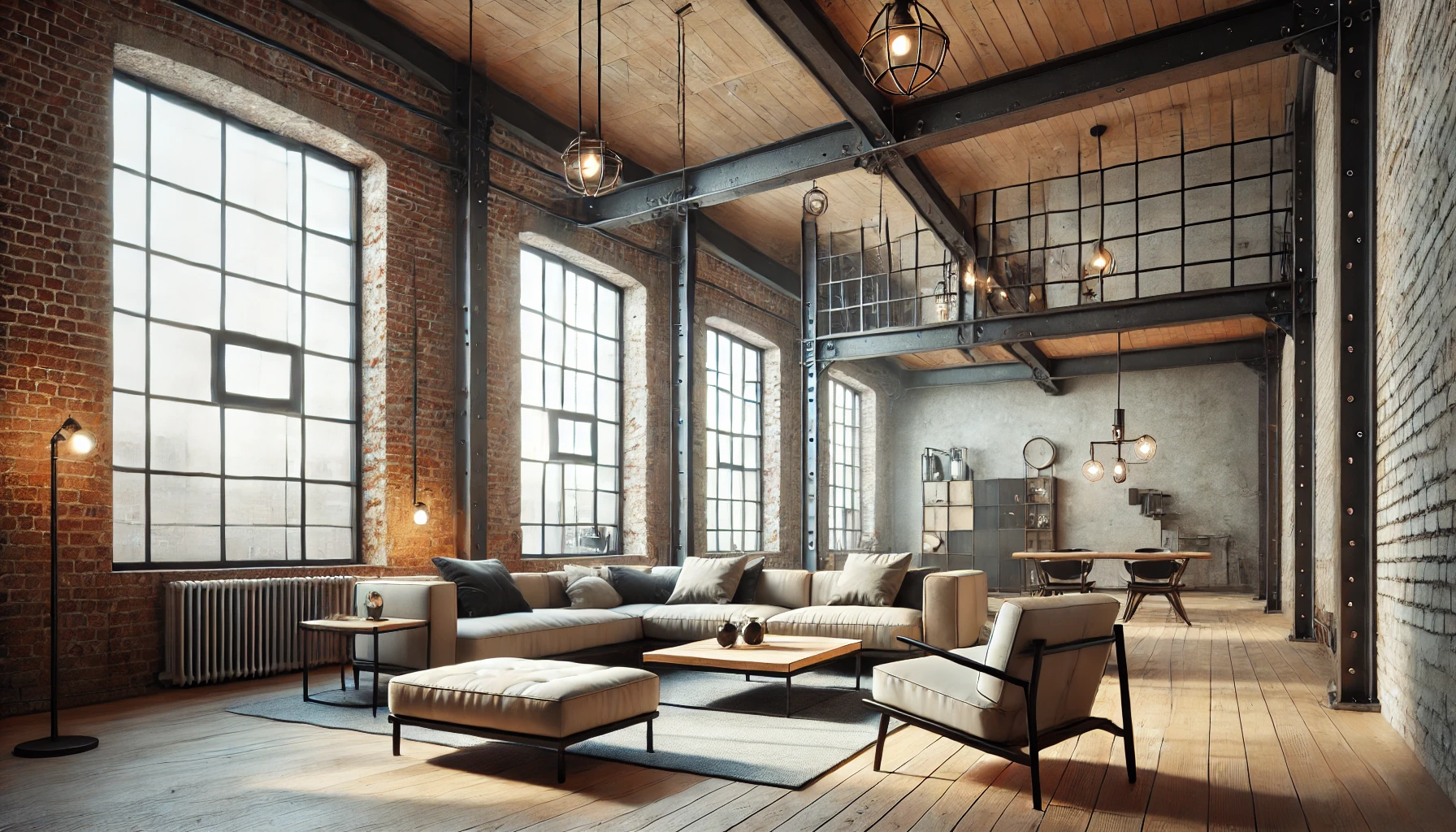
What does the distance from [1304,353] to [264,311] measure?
896cm

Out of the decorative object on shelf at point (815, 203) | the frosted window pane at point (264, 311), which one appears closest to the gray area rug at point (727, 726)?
the frosted window pane at point (264, 311)

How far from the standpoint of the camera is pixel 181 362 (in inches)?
261

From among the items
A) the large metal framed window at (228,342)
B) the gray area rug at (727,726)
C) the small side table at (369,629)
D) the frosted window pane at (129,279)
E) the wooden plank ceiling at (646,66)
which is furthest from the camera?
the wooden plank ceiling at (646,66)

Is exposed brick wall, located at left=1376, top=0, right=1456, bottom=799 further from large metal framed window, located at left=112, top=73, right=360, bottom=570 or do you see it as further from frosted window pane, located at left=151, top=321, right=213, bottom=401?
frosted window pane, located at left=151, top=321, right=213, bottom=401

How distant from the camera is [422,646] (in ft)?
19.3

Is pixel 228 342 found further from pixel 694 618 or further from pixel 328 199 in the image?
pixel 694 618

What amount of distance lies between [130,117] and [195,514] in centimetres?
277

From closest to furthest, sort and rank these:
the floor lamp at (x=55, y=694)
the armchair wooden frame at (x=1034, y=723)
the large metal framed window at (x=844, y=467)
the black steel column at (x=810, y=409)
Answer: the armchair wooden frame at (x=1034, y=723)
the floor lamp at (x=55, y=694)
the black steel column at (x=810, y=409)
the large metal framed window at (x=844, y=467)

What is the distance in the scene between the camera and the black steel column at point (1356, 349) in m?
5.33

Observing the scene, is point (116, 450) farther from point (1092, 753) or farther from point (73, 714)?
point (1092, 753)

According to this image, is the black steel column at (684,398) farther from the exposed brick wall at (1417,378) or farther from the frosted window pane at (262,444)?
the exposed brick wall at (1417,378)

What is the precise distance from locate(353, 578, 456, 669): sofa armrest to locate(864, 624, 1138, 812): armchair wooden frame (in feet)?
9.83

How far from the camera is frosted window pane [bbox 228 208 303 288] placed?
7070mm

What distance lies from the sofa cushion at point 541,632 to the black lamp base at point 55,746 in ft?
6.49
